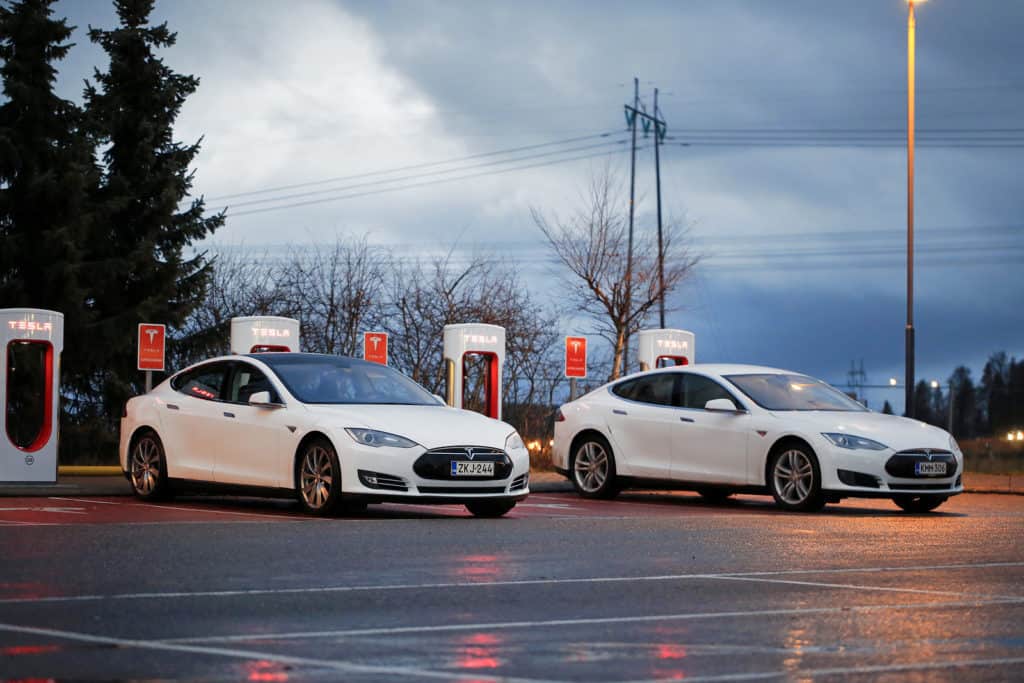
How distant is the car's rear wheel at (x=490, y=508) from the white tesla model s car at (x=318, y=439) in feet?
0.04

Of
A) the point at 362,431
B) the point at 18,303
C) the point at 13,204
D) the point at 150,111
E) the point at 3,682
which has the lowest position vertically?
the point at 3,682

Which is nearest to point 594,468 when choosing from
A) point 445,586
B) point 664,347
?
point 664,347

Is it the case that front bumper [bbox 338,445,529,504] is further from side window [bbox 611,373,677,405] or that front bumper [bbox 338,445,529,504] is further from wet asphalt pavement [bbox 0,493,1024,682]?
A: side window [bbox 611,373,677,405]

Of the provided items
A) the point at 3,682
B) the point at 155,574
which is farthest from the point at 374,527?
the point at 3,682

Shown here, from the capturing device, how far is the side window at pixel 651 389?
59.5 feet

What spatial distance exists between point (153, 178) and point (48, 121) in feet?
9.65

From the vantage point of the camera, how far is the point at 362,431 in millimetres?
13867

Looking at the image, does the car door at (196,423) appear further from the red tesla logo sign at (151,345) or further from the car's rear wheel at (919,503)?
the car's rear wheel at (919,503)

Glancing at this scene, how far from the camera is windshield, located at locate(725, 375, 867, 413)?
1734cm

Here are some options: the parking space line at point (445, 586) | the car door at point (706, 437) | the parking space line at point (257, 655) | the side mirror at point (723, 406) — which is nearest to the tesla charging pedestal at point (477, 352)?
the car door at point (706, 437)

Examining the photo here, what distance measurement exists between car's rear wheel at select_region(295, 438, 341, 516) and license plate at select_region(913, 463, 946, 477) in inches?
237

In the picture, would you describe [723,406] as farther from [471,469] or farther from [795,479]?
[471,469]

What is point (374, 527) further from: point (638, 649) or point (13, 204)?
point (13, 204)

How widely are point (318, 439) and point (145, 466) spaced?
9.33 feet
